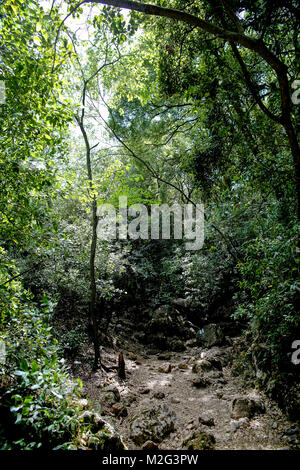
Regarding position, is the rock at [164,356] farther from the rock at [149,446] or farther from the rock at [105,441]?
the rock at [105,441]

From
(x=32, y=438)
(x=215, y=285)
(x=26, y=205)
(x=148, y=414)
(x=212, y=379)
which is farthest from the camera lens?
(x=215, y=285)

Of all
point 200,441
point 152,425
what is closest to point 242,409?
point 200,441

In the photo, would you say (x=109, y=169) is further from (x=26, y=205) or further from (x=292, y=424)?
(x=292, y=424)

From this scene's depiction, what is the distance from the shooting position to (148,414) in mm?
3916

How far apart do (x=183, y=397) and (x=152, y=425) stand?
4.64 ft

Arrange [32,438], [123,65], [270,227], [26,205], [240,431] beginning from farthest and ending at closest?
[123,65] → [270,227] → [240,431] → [26,205] → [32,438]

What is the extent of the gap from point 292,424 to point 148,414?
6.83 ft

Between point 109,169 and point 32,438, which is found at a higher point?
point 109,169

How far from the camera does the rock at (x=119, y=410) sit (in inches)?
171

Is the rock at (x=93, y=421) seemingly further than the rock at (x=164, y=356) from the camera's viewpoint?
No

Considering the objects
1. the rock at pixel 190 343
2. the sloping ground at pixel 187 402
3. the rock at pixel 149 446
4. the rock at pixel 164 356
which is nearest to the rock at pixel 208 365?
the sloping ground at pixel 187 402

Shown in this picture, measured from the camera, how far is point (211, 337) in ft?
24.6

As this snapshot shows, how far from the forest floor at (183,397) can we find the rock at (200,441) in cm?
8

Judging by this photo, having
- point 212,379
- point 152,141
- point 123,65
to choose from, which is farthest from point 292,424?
point 152,141
